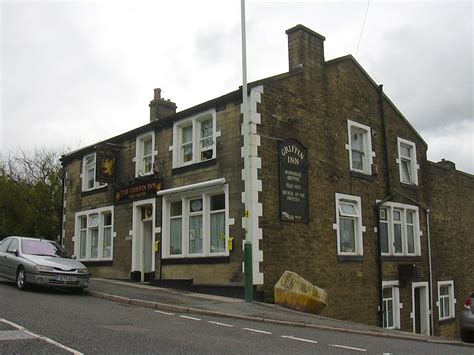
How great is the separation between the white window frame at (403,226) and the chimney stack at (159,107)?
10.1 m

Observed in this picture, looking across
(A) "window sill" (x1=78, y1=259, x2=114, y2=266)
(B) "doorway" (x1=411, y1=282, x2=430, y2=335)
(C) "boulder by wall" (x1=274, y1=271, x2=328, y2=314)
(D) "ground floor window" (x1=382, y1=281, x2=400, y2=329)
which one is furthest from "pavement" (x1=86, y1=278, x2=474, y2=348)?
(B) "doorway" (x1=411, y1=282, x2=430, y2=335)

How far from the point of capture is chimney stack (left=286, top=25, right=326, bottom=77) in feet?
59.2

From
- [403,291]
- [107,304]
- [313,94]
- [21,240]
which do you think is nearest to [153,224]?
[21,240]

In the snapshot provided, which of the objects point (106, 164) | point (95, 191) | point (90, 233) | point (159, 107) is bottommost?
point (90, 233)

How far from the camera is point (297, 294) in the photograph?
595 inches

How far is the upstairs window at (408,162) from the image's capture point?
22.0 metres

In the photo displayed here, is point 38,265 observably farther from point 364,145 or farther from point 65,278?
point 364,145

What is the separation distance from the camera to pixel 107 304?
13117 millimetres

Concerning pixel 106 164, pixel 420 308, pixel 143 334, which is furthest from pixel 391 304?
pixel 143 334

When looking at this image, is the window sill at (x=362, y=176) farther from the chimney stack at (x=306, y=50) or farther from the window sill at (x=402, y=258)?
the chimney stack at (x=306, y=50)

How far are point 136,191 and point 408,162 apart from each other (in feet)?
37.3

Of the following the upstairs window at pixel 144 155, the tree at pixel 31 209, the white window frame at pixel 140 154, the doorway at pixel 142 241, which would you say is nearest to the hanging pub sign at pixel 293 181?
the doorway at pixel 142 241

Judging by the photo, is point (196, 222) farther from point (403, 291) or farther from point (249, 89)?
point (403, 291)

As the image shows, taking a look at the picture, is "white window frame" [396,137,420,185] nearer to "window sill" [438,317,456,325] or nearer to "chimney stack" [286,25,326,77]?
"chimney stack" [286,25,326,77]
